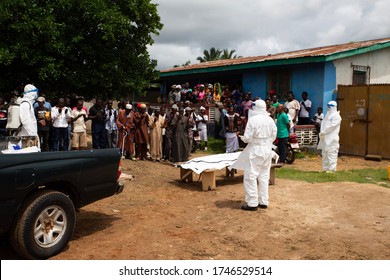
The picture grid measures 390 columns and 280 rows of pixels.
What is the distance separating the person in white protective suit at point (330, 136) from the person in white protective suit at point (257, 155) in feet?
13.4

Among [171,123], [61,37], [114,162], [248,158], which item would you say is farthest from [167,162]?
[114,162]

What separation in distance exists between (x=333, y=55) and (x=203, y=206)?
905cm

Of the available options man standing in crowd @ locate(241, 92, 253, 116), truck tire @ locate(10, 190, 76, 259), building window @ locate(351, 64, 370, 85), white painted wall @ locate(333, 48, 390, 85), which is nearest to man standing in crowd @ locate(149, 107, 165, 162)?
man standing in crowd @ locate(241, 92, 253, 116)

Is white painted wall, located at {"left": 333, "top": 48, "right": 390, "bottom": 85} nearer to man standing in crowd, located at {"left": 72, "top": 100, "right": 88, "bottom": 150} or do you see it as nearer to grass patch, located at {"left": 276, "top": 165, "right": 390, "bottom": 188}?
grass patch, located at {"left": 276, "top": 165, "right": 390, "bottom": 188}

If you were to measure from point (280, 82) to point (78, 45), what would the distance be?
7.93 m

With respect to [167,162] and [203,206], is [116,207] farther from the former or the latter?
[167,162]

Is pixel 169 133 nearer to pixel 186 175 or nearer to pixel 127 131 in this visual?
pixel 127 131

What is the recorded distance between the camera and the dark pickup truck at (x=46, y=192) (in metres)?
3.95

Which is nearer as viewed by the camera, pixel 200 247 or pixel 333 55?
pixel 200 247

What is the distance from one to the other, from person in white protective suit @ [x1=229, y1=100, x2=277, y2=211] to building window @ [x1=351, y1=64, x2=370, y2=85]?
9.76 meters

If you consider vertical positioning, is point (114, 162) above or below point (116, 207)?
above

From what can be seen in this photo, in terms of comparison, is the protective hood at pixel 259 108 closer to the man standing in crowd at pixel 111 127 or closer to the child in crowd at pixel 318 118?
the man standing in crowd at pixel 111 127

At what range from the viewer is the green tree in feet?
33.5

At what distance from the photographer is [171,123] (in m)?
11.6
